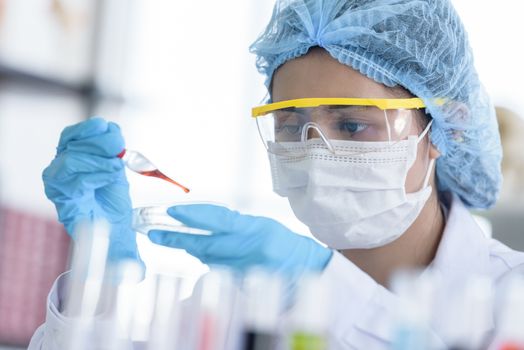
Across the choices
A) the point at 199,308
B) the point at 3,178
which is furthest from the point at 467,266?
the point at 3,178

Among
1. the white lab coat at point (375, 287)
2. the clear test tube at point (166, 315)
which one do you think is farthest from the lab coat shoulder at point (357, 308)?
the clear test tube at point (166, 315)

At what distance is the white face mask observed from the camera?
155 cm

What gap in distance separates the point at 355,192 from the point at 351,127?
14 centimetres

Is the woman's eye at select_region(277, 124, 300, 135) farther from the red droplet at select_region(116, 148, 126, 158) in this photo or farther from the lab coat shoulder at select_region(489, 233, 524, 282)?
the lab coat shoulder at select_region(489, 233, 524, 282)

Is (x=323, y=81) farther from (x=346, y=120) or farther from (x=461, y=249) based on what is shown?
(x=461, y=249)

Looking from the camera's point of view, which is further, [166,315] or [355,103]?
[355,103]

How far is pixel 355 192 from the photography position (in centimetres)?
158

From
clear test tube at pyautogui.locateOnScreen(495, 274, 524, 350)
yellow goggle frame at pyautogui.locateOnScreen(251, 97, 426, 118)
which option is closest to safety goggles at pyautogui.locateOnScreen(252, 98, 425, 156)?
yellow goggle frame at pyautogui.locateOnScreen(251, 97, 426, 118)

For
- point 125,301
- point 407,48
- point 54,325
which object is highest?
point 407,48

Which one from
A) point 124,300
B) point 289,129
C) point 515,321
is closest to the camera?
point 515,321

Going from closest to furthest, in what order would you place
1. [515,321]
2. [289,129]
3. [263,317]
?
[515,321]
[263,317]
[289,129]

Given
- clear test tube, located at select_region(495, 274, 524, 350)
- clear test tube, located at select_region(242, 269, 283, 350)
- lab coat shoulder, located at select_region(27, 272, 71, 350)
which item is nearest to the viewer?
clear test tube, located at select_region(495, 274, 524, 350)

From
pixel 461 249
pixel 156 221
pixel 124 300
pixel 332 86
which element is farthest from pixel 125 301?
pixel 461 249

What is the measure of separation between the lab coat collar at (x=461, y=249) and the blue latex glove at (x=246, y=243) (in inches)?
17.4
